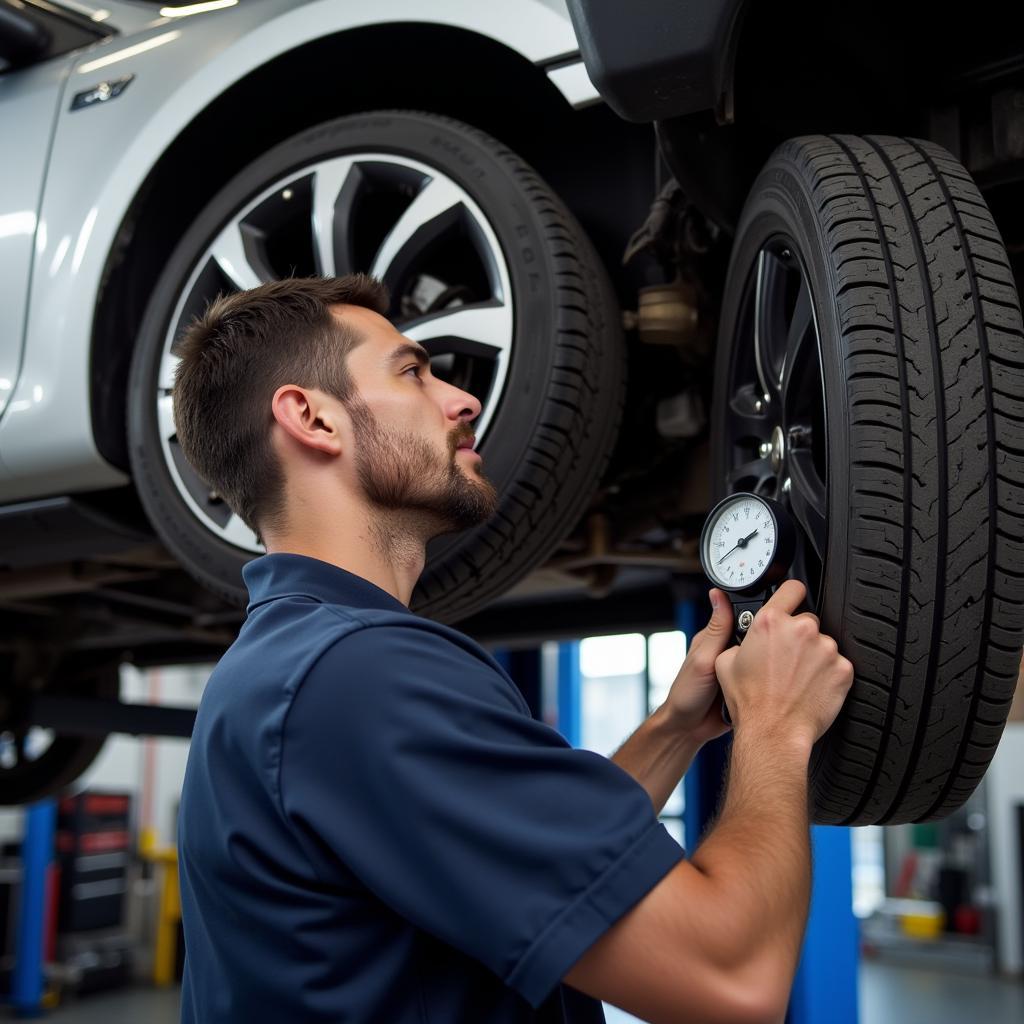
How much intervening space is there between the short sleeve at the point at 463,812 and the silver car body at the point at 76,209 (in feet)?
3.31

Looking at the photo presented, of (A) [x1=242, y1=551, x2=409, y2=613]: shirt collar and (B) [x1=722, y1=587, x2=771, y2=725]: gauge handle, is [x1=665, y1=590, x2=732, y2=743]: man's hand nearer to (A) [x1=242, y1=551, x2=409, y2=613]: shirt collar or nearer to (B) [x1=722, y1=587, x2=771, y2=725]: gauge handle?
(B) [x1=722, y1=587, x2=771, y2=725]: gauge handle

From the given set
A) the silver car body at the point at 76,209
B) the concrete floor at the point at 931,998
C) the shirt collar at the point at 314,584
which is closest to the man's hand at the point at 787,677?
the shirt collar at the point at 314,584

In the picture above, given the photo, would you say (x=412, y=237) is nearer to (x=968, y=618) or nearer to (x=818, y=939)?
(x=968, y=618)

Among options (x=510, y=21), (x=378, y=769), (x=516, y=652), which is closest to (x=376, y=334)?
(x=510, y=21)

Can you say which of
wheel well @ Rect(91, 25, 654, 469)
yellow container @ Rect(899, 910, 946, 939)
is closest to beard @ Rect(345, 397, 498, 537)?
wheel well @ Rect(91, 25, 654, 469)

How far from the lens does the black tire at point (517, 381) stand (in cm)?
146

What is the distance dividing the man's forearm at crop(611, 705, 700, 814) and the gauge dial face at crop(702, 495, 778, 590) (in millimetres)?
225

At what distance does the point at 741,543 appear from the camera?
1.19 metres

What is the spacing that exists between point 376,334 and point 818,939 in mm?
1978

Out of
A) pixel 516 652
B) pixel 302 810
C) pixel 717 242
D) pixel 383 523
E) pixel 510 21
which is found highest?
pixel 510 21

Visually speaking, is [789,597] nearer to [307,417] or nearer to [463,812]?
[463,812]

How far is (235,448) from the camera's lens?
4.33 feet

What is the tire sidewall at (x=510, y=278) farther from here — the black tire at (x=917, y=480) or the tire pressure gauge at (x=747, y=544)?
the black tire at (x=917, y=480)

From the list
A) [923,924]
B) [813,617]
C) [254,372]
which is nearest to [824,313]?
[813,617]
